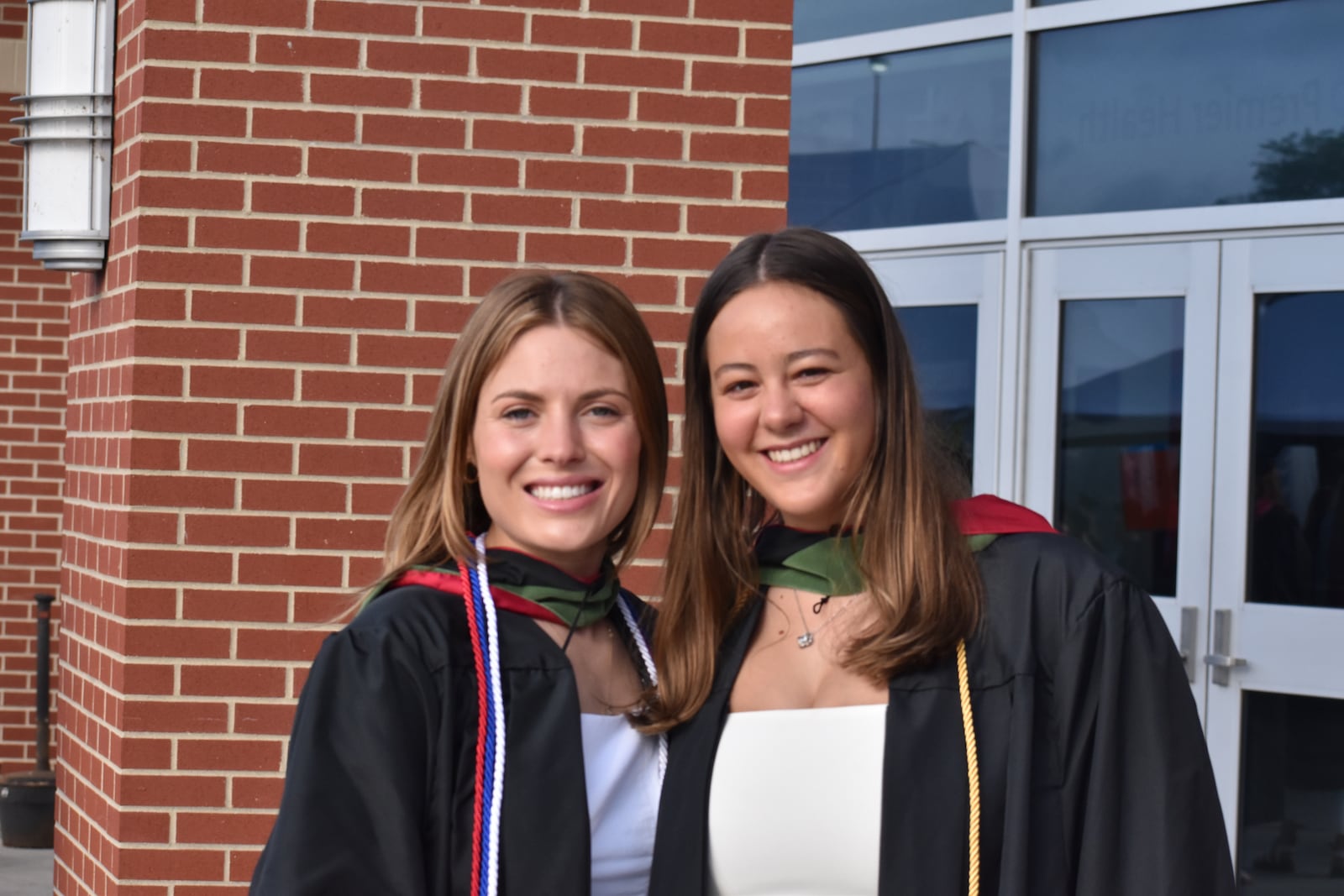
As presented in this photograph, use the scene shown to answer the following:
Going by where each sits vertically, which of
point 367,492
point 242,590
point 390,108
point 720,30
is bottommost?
point 242,590

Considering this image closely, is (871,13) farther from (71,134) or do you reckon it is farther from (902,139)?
(71,134)

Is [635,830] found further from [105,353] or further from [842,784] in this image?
[105,353]

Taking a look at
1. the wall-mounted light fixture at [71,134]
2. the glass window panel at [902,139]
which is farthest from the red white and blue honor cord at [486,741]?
the glass window panel at [902,139]

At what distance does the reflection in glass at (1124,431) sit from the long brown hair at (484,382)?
3.91m

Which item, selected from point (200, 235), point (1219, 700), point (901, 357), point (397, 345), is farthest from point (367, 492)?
point (1219, 700)

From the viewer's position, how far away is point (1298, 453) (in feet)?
18.5

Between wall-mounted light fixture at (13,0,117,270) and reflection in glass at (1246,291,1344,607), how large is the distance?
3887mm

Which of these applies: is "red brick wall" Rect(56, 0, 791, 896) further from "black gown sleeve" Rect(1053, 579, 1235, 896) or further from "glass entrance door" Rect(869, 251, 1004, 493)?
"glass entrance door" Rect(869, 251, 1004, 493)

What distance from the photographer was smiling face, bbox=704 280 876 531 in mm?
2424

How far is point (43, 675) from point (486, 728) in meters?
5.22

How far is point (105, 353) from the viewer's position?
12.8ft

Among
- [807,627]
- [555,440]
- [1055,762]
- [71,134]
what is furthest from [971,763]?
[71,134]

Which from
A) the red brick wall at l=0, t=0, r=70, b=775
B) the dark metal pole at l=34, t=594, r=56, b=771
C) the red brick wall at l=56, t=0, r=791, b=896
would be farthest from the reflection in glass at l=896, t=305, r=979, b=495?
the dark metal pole at l=34, t=594, r=56, b=771

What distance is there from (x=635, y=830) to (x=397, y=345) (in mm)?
1693
